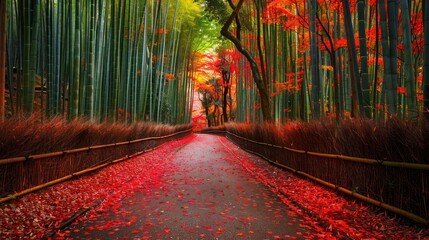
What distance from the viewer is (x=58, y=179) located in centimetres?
520

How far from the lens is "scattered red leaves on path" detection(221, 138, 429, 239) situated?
10.6 ft

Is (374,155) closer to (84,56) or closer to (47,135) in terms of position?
(47,135)

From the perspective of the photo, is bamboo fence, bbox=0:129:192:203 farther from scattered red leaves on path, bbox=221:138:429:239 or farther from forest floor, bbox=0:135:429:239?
scattered red leaves on path, bbox=221:138:429:239

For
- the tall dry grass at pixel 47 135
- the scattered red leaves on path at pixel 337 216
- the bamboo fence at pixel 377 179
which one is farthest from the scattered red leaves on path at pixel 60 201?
the bamboo fence at pixel 377 179

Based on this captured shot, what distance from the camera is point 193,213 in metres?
4.17

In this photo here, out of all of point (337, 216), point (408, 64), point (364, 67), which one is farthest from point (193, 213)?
point (408, 64)

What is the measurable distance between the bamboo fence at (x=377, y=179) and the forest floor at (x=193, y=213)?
0.13m

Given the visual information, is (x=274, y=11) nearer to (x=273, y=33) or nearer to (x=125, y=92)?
(x=273, y=33)

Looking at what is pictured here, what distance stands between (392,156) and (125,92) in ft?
33.1

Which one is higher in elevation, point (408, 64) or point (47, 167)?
point (408, 64)

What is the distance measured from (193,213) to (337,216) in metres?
1.54

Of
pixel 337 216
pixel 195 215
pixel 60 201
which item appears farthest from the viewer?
pixel 60 201

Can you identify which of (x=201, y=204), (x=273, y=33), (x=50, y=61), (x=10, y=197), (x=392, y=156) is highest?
(x=273, y=33)

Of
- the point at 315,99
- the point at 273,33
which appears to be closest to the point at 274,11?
the point at 273,33
